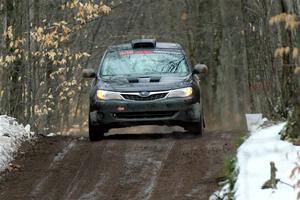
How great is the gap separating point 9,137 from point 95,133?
1734mm

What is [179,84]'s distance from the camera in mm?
12805

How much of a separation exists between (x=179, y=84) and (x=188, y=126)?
0.88 m

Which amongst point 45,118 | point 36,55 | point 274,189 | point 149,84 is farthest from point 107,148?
point 45,118

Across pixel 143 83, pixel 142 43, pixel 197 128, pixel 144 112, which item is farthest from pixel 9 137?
pixel 142 43

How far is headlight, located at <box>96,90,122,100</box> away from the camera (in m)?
12.6

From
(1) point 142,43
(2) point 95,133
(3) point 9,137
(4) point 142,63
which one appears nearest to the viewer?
(3) point 9,137

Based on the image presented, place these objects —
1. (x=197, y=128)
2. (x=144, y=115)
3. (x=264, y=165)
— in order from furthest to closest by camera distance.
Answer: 1. (x=197, y=128)
2. (x=144, y=115)
3. (x=264, y=165)

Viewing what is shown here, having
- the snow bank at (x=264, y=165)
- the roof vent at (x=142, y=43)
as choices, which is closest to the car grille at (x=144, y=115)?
the roof vent at (x=142, y=43)

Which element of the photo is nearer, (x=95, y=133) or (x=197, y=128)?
(x=95, y=133)

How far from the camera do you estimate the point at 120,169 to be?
10.0 m

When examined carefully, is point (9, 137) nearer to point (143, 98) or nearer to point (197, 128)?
point (143, 98)

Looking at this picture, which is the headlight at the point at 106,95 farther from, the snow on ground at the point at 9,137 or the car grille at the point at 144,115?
the snow on ground at the point at 9,137

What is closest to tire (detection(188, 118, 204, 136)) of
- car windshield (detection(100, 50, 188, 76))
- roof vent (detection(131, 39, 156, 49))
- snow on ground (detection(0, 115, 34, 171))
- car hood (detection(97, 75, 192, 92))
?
car hood (detection(97, 75, 192, 92))

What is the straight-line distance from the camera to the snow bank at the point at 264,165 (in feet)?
21.4
